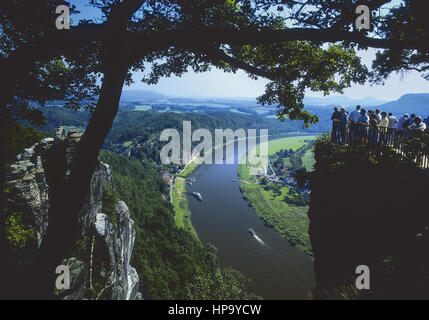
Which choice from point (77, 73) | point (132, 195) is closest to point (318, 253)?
point (77, 73)

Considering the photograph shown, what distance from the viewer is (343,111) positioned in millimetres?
9844

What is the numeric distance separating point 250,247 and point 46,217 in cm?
4316

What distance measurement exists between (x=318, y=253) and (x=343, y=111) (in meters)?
5.56

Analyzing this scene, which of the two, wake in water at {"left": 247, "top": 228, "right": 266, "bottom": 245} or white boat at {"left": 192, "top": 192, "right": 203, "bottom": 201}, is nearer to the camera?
wake in water at {"left": 247, "top": 228, "right": 266, "bottom": 245}

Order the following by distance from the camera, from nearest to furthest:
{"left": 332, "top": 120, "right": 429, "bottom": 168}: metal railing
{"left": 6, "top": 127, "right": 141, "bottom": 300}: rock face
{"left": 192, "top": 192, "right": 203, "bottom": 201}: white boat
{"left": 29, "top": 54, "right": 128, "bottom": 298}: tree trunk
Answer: {"left": 29, "top": 54, "right": 128, "bottom": 298}: tree trunk
{"left": 332, "top": 120, "right": 429, "bottom": 168}: metal railing
{"left": 6, "top": 127, "right": 141, "bottom": 300}: rock face
{"left": 192, "top": 192, "right": 203, "bottom": 201}: white boat

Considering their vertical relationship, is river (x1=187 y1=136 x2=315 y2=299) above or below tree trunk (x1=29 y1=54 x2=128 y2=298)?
below

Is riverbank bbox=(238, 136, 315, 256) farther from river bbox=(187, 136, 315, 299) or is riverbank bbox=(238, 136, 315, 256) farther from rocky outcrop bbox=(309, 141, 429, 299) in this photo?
rocky outcrop bbox=(309, 141, 429, 299)

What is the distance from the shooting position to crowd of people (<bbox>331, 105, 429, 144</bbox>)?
7895 mm

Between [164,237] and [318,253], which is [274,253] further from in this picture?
[318,253]

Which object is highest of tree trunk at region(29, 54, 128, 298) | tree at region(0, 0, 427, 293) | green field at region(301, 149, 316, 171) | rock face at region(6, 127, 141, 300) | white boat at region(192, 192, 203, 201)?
tree at region(0, 0, 427, 293)

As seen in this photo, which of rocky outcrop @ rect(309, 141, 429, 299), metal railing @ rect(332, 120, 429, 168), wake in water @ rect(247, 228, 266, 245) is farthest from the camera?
wake in water @ rect(247, 228, 266, 245)

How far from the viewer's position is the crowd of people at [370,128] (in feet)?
25.9

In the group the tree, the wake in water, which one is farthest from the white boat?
the tree

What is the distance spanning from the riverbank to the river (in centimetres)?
163
